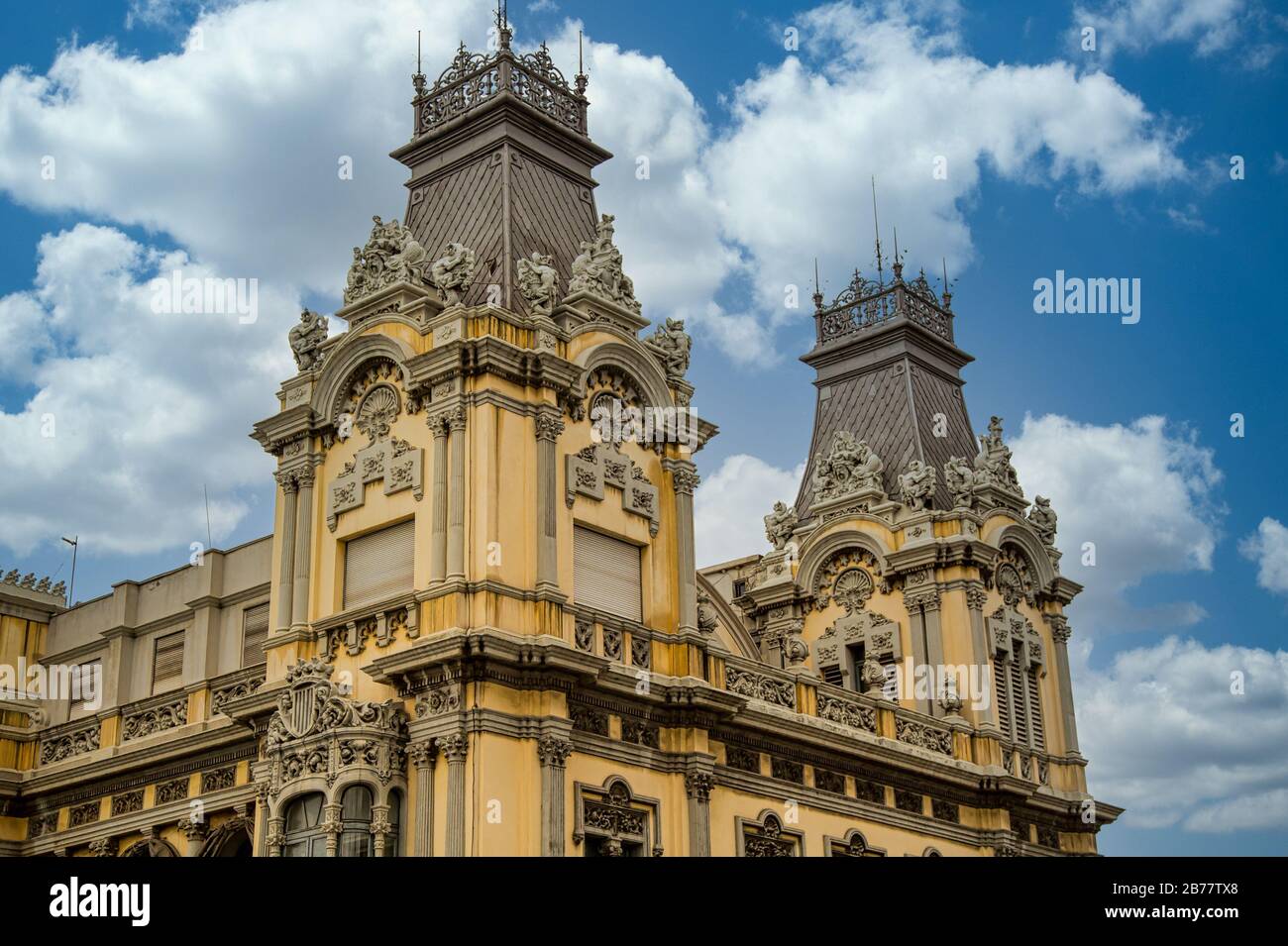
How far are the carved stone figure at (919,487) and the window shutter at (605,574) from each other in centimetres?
1374

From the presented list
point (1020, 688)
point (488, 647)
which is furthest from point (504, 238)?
point (1020, 688)

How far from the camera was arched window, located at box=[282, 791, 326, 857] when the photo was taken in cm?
3102

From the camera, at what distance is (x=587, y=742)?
107ft

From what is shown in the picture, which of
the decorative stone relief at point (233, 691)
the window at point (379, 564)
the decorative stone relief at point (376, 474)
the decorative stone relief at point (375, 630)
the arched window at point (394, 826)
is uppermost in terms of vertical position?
the decorative stone relief at point (376, 474)

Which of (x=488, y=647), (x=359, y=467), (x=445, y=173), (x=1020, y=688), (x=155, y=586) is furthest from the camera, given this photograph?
(x=1020, y=688)

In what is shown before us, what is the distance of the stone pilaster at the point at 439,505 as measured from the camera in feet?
106

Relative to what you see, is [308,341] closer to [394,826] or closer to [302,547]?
[302,547]

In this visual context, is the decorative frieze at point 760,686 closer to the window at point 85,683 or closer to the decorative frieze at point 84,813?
the decorative frieze at point 84,813

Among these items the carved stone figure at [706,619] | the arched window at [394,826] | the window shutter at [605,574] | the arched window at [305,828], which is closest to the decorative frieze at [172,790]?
the arched window at [305,828]

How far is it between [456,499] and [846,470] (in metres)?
19.4

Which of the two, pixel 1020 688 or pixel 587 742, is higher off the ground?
pixel 1020 688

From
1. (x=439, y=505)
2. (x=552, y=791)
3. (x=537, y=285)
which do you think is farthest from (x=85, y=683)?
(x=552, y=791)
